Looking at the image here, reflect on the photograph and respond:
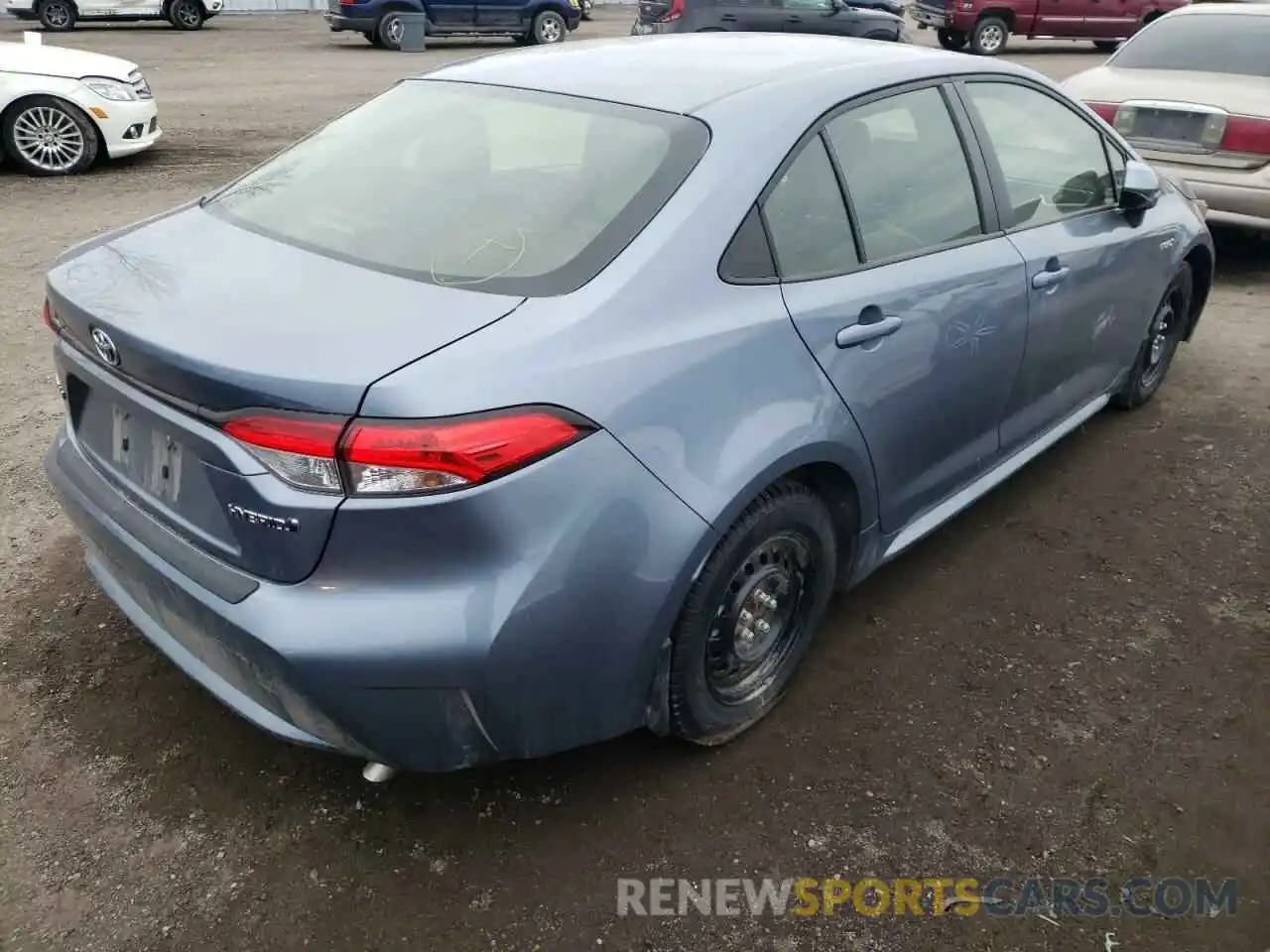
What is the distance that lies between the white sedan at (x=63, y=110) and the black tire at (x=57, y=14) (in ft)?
42.7

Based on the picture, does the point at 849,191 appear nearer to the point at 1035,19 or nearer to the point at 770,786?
the point at 770,786

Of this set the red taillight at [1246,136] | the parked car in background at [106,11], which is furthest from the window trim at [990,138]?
the parked car in background at [106,11]

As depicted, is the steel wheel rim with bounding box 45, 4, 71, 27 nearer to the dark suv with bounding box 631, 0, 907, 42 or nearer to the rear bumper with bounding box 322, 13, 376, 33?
the rear bumper with bounding box 322, 13, 376, 33

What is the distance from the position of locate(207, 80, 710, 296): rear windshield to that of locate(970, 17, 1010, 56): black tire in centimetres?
1809

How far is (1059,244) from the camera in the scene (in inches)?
136

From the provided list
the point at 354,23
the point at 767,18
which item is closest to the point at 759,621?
the point at 767,18

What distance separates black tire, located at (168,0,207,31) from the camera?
68.6 ft

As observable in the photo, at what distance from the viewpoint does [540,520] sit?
1.97 m

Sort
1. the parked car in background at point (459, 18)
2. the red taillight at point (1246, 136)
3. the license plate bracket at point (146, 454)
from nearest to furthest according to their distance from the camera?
the license plate bracket at point (146, 454) → the red taillight at point (1246, 136) → the parked car in background at point (459, 18)

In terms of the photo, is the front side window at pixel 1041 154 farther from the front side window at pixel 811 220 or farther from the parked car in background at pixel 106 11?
the parked car in background at pixel 106 11

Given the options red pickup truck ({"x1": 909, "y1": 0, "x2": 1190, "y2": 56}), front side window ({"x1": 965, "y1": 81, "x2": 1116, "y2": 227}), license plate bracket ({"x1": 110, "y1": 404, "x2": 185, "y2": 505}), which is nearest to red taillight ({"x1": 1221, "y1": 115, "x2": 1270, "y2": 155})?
front side window ({"x1": 965, "y1": 81, "x2": 1116, "y2": 227})

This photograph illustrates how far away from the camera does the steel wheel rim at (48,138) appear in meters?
8.49

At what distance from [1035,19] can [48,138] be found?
16515 millimetres

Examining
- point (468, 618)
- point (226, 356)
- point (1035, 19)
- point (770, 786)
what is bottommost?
point (770, 786)
